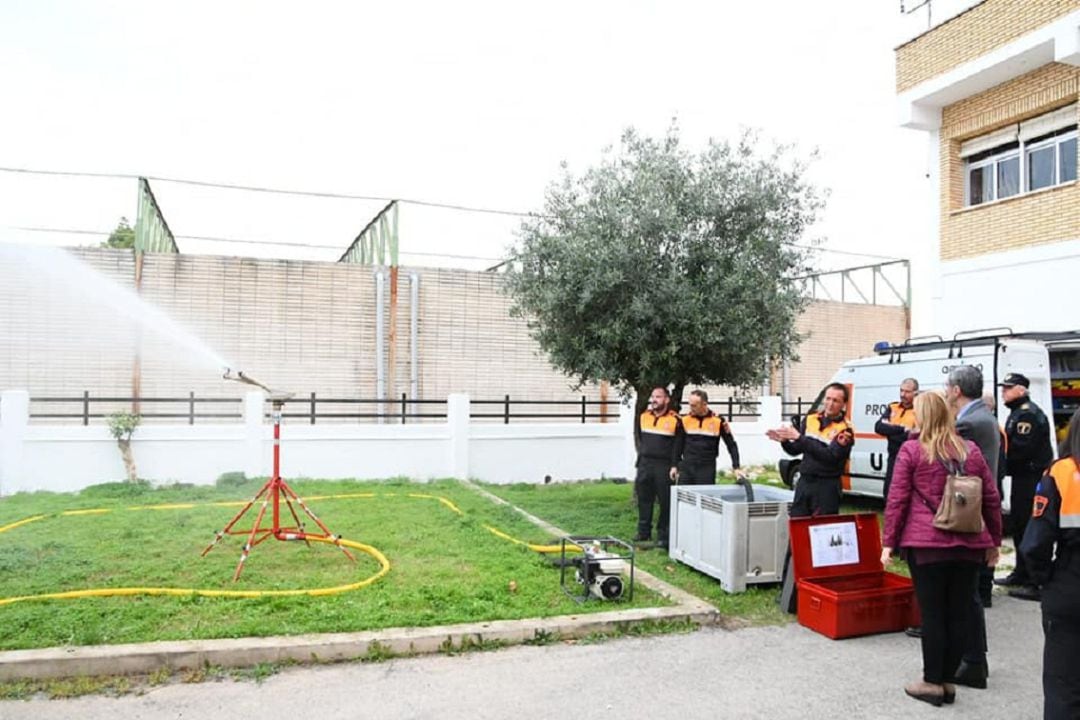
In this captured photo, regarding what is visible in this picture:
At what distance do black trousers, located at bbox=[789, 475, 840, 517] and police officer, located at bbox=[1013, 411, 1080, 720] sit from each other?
2.93 meters

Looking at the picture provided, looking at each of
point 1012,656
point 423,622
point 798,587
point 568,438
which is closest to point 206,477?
point 568,438

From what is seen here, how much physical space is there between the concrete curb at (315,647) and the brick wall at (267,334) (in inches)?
301

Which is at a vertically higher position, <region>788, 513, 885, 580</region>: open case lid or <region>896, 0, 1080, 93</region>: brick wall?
<region>896, 0, 1080, 93</region>: brick wall

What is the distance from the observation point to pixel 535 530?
8867 millimetres

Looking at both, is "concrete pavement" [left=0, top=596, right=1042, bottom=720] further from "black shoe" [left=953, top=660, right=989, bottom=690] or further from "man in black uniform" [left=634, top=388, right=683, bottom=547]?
"man in black uniform" [left=634, top=388, right=683, bottom=547]

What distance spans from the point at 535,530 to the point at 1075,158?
999cm

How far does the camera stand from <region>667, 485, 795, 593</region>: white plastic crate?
6.48 meters

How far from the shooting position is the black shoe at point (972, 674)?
4582mm

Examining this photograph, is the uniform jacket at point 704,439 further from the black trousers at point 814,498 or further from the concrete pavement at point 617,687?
the concrete pavement at point 617,687

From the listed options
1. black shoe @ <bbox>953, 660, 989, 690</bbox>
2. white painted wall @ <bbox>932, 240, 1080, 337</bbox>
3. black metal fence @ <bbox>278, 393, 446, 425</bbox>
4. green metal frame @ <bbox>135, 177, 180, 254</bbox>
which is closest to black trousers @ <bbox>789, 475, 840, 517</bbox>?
black shoe @ <bbox>953, 660, 989, 690</bbox>

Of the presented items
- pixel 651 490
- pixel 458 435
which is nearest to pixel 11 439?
pixel 458 435

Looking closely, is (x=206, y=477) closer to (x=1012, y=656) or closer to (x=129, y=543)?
(x=129, y=543)

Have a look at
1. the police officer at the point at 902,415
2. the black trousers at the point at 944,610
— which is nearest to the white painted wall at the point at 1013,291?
the police officer at the point at 902,415

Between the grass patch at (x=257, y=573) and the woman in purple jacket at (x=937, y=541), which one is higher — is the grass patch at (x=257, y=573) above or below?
below
